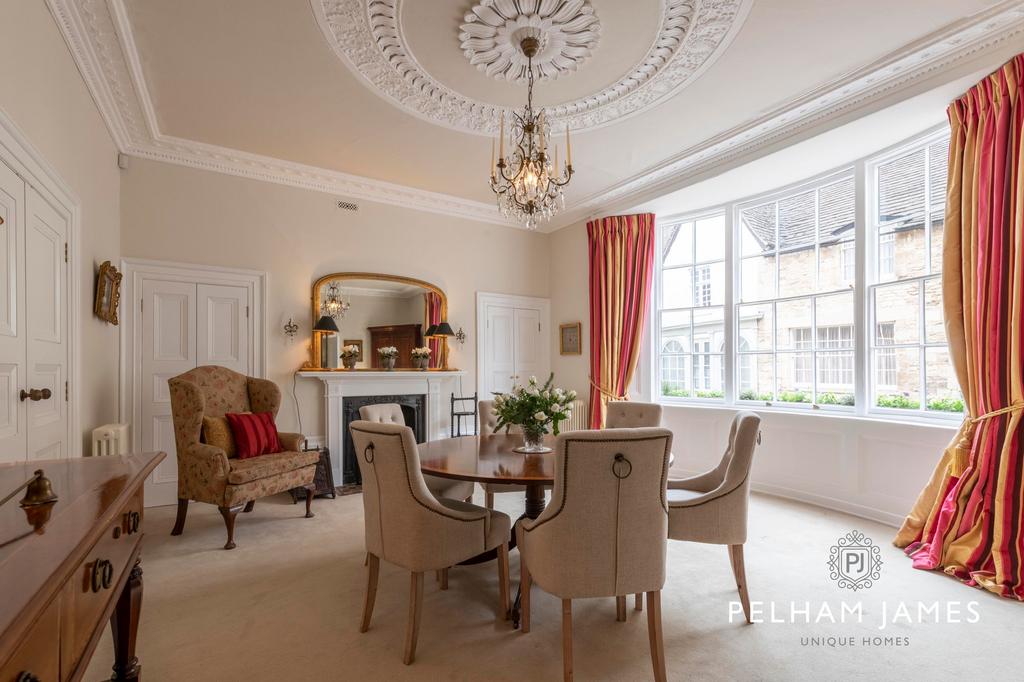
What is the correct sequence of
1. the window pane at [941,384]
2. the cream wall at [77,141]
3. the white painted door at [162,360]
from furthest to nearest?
the white painted door at [162,360]
the window pane at [941,384]
the cream wall at [77,141]

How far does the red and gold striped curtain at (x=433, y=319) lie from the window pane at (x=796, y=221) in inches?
136

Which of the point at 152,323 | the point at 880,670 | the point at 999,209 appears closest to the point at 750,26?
the point at 999,209

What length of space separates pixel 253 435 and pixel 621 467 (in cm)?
312

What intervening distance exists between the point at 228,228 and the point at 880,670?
206 inches

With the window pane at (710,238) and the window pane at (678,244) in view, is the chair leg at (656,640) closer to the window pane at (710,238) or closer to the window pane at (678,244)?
the window pane at (710,238)

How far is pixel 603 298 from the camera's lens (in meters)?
5.71

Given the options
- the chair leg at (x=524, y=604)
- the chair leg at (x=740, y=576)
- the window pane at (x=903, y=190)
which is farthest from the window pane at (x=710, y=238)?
the chair leg at (x=524, y=604)

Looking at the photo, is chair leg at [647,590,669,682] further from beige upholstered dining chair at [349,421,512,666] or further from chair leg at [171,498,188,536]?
chair leg at [171,498,188,536]

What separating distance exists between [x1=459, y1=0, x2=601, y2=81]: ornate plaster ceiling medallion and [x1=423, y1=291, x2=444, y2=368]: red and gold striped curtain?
2.65 m

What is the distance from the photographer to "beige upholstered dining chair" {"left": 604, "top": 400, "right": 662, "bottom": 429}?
11.5 ft

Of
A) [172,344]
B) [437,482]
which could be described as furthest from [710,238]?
[172,344]

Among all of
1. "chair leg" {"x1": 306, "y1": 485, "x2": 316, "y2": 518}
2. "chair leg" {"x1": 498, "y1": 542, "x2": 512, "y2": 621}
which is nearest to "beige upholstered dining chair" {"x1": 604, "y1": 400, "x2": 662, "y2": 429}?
"chair leg" {"x1": 498, "y1": 542, "x2": 512, "y2": 621}

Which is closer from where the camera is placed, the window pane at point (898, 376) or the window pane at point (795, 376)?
the window pane at point (898, 376)

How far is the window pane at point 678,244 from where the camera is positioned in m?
5.52
